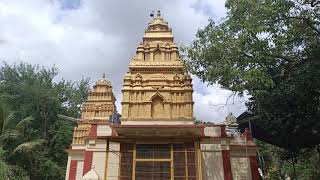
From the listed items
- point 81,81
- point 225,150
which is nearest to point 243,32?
point 225,150

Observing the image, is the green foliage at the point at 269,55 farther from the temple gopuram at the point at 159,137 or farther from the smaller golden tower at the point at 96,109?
the smaller golden tower at the point at 96,109

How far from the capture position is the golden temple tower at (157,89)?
19484mm

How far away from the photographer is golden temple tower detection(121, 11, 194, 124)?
63.9 ft

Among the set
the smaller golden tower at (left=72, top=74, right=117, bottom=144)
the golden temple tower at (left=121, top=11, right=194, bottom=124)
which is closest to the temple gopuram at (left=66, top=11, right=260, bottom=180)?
the golden temple tower at (left=121, top=11, right=194, bottom=124)

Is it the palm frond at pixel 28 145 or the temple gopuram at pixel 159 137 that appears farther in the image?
the palm frond at pixel 28 145

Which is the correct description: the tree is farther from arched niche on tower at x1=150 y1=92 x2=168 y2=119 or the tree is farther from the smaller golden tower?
the smaller golden tower

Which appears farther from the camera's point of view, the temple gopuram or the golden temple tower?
the golden temple tower

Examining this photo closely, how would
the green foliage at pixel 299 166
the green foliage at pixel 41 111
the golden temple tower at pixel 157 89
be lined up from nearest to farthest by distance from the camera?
the golden temple tower at pixel 157 89 → the green foliage at pixel 299 166 → the green foliage at pixel 41 111

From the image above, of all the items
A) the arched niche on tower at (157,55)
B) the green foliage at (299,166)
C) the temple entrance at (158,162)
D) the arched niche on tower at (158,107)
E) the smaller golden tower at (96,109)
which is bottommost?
the temple entrance at (158,162)

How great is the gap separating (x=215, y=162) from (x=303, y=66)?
569 cm

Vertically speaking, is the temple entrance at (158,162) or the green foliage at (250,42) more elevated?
the green foliage at (250,42)

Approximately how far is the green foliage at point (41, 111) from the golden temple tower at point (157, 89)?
39.7 feet

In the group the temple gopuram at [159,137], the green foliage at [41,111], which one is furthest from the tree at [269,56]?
the green foliage at [41,111]

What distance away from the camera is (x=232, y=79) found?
13617 millimetres
